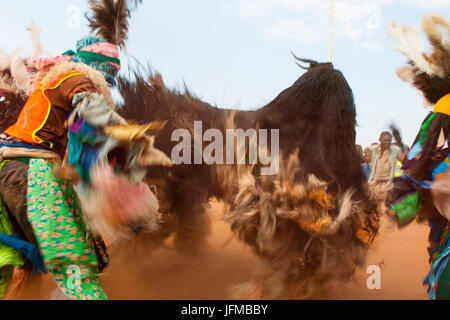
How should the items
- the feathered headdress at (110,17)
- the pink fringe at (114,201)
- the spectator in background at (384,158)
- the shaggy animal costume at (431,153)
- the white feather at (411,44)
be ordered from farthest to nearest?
the spectator in background at (384,158)
the feathered headdress at (110,17)
the white feather at (411,44)
the shaggy animal costume at (431,153)
the pink fringe at (114,201)

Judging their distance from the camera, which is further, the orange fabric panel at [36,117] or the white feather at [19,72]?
the white feather at [19,72]

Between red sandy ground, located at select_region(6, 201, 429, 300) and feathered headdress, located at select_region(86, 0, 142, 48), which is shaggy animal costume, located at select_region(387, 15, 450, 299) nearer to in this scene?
red sandy ground, located at select_region(6, 201, 429, 300)

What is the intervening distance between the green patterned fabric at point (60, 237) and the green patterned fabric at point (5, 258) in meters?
0.27

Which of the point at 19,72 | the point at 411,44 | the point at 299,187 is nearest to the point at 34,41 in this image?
the point at 19,72

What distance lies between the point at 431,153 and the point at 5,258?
8.87 ft

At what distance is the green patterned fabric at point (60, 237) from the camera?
5.40ft

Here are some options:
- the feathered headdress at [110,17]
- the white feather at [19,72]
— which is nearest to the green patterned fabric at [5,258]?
the white feather at [19,72]

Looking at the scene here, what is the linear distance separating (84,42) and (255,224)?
164 cm

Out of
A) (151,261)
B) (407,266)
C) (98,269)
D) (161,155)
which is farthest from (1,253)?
(407,266)

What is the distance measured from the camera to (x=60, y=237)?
1662mm

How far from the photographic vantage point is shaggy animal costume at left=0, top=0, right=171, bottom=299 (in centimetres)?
154

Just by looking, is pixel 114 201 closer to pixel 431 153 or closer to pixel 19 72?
pixel 19 72

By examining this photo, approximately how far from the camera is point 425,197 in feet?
7.34

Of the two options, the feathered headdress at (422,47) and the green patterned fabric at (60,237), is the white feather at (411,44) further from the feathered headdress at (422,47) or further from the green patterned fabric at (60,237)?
the green patterned fabric at (60,237)
